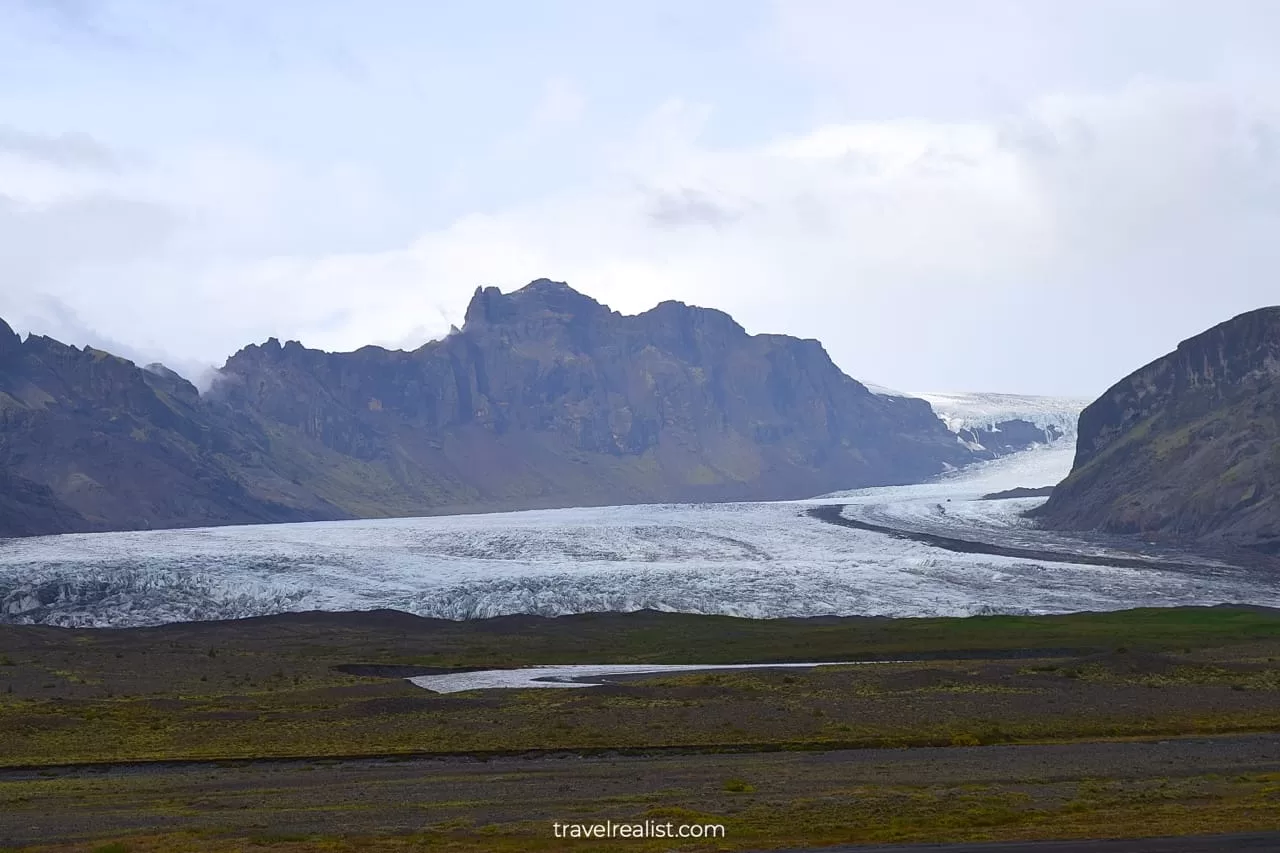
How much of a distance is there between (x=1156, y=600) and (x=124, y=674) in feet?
225

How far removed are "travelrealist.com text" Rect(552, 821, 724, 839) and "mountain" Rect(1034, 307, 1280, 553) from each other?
11522 centimetres

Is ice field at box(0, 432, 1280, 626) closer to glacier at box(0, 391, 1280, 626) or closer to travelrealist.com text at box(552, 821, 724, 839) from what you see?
glacier at box(0, 391, 1280, 626)

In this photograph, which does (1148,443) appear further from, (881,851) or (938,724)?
(881,851)

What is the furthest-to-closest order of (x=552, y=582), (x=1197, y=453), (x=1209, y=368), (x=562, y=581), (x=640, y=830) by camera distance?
(x=1209, y=368) < (x=1197, y=453) < (x=562, y=581) < (x=552, y=582) < (x=640, y=830)

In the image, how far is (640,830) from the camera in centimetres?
2725

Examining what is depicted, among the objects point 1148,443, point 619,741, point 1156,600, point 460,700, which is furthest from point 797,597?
point 1148,443

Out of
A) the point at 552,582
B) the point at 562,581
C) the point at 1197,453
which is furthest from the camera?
the point at 1197,453

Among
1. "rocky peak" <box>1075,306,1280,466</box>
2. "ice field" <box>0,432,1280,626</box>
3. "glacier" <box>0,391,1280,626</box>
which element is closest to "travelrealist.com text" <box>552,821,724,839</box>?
"glacier" <box>0,391,1280,626</box>

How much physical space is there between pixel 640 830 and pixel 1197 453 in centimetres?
14862

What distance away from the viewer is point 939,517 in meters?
170

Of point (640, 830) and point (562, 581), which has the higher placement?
point (562, 581)

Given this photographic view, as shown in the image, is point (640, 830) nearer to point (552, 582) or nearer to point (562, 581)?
point (552, 582)

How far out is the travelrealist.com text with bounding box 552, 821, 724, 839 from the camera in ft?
87.1

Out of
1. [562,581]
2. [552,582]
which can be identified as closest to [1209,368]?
[562,581]
